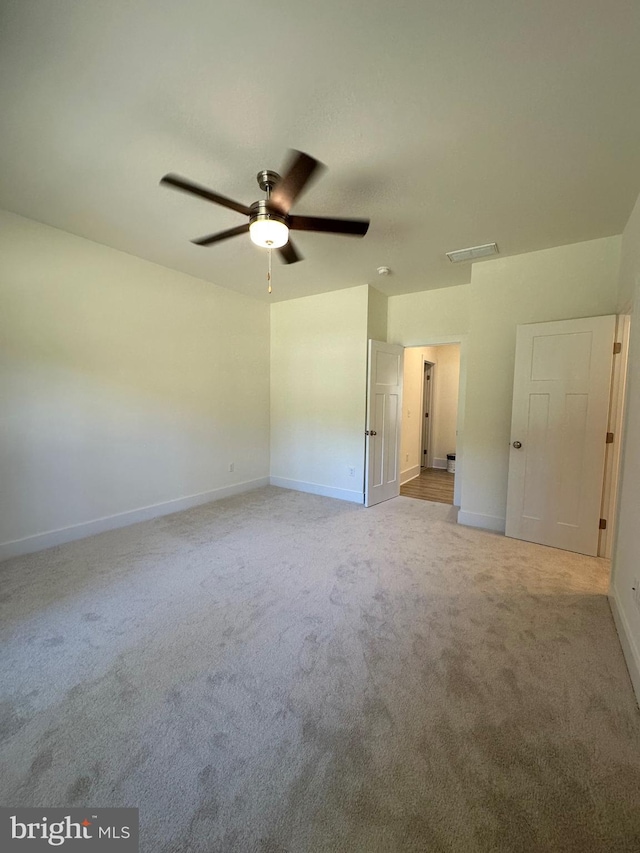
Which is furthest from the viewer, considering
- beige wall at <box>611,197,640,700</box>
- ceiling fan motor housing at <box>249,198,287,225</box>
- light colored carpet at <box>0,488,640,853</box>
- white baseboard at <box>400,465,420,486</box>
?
white baseboard at <box>400,465,420,486</box>

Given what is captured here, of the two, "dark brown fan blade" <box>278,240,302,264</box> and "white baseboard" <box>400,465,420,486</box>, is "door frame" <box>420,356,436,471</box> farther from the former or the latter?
"dark brown fan blade" <box>278,240,302,264</box>

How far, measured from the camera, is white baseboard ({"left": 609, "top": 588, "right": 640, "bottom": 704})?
62.7 inches

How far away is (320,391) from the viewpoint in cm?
473

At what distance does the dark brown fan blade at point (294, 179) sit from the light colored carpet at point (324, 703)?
2.43 metres

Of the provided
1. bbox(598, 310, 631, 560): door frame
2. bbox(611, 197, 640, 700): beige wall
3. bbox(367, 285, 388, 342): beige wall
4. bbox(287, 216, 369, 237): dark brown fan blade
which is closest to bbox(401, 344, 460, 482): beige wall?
bbox(367, 285, 388, 342): beige wall

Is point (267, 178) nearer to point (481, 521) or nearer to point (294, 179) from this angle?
point (294, 179)

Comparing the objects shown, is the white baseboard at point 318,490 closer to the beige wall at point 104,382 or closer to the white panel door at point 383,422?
the white panel door at point 383,422

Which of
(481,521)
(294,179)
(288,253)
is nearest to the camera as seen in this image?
(294,179)

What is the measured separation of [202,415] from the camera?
4.23 metres

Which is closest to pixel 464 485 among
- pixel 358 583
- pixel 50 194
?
pixel 358 583

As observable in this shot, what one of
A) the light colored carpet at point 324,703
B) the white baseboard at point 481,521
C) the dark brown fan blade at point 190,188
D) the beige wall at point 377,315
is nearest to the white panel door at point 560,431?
the white baseboard at point 481,521

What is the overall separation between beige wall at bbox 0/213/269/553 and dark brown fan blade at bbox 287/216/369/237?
2.31m

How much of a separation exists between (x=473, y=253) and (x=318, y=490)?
3.39 metres

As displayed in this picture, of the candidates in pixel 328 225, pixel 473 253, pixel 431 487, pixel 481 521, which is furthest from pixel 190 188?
pixel 431 487
